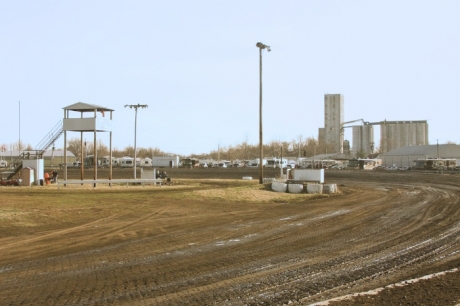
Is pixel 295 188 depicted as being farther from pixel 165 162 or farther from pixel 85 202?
pixel 165 162

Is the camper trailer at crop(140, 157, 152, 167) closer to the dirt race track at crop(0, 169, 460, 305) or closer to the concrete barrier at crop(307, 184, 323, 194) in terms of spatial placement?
the concrete barrier at crop(307, 184, 323, 194)

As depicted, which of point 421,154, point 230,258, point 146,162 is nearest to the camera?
point 230,258

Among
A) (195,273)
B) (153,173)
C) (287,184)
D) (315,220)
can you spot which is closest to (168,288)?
(195,273)

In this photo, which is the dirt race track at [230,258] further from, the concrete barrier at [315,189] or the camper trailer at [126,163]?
the camper trailer at [126,163]

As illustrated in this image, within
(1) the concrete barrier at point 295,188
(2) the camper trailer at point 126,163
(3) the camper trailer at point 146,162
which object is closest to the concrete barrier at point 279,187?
(1) the concrete barrier at point 295,188

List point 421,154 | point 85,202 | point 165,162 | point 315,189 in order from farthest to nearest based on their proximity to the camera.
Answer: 1. point 165,162
2. point 421,154
3. point 315,189
4. point 85,202

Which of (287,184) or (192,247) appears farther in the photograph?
(287,184)

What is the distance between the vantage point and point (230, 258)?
1065 centimetres

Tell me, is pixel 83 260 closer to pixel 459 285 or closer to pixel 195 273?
pixel 195 273

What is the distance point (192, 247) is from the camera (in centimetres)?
1221

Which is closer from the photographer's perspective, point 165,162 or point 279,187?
point 279,187

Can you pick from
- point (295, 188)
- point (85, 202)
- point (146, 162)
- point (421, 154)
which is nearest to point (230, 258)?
point (85, 202)

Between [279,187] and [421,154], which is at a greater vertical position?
[421,154]

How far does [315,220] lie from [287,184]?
14788 millimetres
